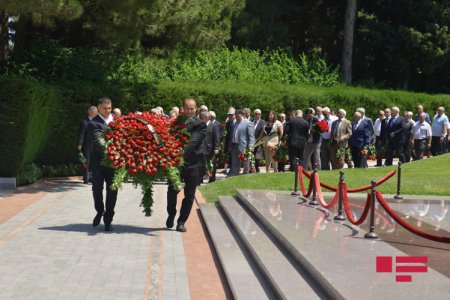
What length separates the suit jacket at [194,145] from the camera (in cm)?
1150

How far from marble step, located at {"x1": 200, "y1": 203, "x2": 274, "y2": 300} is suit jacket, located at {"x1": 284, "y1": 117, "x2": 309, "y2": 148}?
7.67 meters

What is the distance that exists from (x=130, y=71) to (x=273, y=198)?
42.8 ft

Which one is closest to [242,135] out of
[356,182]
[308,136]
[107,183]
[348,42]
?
[308,136]

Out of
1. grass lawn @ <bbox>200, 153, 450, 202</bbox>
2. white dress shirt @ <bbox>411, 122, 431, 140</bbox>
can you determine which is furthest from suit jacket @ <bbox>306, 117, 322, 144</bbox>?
white dress shirt @ <bbox>411, 122, 431, 140</bbox>

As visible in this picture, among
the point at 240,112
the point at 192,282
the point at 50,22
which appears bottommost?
the point at 192,282

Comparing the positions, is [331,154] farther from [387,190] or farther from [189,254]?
[189,254]

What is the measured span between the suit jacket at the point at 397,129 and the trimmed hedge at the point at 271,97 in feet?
15.4

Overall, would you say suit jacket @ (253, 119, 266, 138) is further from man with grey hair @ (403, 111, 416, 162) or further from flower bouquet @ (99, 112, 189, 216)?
flower bouquet @ (99, 112, 189, 216)

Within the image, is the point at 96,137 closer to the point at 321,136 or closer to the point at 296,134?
the point at 296,134

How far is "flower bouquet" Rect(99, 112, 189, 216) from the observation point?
36.5 feet

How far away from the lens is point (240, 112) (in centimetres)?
1978

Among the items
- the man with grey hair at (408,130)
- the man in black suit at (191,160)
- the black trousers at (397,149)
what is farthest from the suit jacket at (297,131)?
the man in black suit at (191,160)

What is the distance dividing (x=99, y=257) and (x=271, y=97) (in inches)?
646

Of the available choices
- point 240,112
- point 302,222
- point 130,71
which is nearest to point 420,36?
point 130,71
